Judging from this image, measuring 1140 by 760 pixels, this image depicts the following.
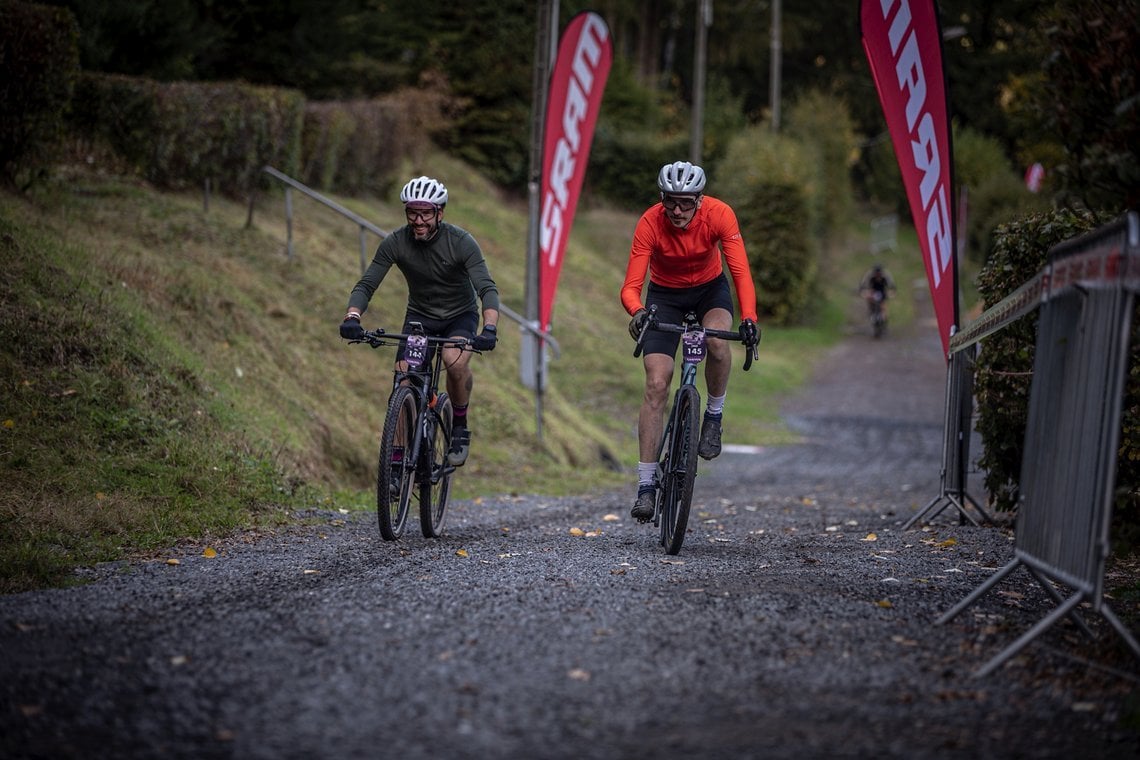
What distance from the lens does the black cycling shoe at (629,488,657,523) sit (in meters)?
7.96

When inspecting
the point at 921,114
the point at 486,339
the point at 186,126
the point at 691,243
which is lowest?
the point at 486,339

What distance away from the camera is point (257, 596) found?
5.92m

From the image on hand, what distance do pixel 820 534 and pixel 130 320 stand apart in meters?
5.95

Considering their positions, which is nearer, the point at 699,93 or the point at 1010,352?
the point at 1010,352

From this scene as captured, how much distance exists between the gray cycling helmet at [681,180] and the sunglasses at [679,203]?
0.06 m

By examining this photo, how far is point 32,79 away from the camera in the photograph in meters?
12.3

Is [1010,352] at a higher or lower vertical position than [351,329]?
higher

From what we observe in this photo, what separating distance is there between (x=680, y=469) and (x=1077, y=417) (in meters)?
3.19

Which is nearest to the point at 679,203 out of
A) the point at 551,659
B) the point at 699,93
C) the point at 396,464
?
the point at 396,464

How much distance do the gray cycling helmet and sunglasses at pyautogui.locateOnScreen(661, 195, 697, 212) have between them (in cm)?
6

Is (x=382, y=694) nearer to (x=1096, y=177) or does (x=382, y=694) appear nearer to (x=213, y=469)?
(x=1096, y=177)

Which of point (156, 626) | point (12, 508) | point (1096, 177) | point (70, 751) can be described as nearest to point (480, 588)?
point (156, 626)

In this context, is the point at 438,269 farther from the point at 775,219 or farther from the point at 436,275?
the point at 775,219

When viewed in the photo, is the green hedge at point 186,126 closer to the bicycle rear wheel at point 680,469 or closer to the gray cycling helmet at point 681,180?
the gray cycling helmet at point 681,180
